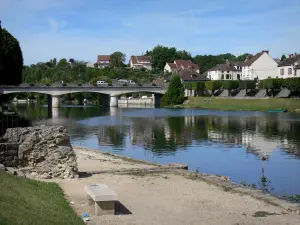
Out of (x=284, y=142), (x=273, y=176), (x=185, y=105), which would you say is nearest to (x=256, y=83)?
(x=185, y=105)

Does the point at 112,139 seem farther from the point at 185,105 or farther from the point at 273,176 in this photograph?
the point at 185,105

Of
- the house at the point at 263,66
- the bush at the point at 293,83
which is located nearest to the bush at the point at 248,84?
the bush at the point at 293,83

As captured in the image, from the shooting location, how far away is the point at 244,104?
339ft

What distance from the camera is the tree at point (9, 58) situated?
70.0 meters

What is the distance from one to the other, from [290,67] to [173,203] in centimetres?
10739

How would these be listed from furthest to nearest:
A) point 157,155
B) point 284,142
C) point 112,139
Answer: point 112,139 < point 284,142 < point 157,155

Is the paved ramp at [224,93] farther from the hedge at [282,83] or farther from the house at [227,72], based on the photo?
the house at [227,72]

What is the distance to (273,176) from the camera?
27000 mm

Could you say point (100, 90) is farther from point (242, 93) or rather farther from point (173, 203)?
point (173, 203)

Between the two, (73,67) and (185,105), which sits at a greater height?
(73,67)

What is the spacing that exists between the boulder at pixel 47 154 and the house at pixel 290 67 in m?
100

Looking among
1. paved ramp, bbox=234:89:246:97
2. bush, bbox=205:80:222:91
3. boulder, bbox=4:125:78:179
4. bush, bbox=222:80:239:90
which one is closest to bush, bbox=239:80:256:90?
paved ramp, bbox=234:89:246:97

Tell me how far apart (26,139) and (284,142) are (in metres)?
29.4

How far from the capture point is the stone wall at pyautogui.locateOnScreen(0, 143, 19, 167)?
20984mm
